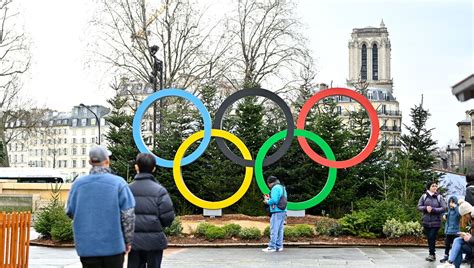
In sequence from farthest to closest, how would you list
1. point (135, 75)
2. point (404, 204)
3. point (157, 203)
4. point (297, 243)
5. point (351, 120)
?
point (135, 75), point (351, 120), point (404, 204), point (297, 243), point (157, 203)

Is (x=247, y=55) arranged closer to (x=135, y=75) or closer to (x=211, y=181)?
(x=135, y=75)

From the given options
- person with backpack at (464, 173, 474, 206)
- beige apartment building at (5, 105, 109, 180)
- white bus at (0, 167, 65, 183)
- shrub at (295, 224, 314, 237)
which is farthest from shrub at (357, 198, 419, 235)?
beige apartment building at (5, 105, 109, 180)

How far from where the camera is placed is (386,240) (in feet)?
57.6

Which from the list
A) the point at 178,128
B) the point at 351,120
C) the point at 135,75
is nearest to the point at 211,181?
the point at 178,128

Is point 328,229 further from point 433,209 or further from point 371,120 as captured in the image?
point 433,209

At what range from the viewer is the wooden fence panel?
10.0 metres

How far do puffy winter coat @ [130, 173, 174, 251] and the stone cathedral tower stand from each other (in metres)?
154

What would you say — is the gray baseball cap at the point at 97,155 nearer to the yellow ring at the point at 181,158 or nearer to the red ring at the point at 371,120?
the red ring at the point at 371,120

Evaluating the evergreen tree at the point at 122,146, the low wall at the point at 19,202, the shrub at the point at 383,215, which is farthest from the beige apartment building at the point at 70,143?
the shrub at the point at 383,215

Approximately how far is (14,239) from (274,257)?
614 cm

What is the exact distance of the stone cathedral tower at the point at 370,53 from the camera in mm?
159125

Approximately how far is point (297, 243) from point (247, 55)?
1031 inches

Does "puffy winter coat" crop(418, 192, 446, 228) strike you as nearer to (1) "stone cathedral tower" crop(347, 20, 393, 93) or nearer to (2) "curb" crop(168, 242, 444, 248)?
(2) "curb" crop(168, 242, 444, 248)

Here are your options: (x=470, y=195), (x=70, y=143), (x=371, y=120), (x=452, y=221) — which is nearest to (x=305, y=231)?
(x=371, y=120)
